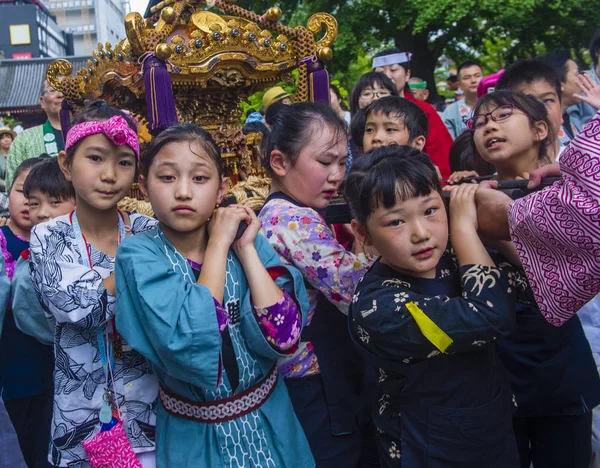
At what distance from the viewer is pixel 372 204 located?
153 cm

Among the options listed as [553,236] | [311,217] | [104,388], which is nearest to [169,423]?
[104,388]

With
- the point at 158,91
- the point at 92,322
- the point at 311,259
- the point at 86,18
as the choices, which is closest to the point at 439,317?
the point at 311,259

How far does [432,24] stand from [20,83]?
21055mm

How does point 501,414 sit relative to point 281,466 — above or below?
above

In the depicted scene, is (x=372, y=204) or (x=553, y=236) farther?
(x=372, y=204)

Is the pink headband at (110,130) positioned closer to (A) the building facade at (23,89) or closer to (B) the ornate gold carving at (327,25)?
(B) the ornate gold carving at (327,25)

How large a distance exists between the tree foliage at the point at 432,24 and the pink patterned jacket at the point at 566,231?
11.7 metres

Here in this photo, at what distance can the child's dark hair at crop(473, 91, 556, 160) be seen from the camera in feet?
6.56

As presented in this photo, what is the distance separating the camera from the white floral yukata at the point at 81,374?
1.62 meters

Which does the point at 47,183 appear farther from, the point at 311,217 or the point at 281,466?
the point at 281,466

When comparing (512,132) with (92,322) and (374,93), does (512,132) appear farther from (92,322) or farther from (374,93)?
(374,93)

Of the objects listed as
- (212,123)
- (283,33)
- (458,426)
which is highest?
(283,33)

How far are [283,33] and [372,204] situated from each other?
8.15 ft

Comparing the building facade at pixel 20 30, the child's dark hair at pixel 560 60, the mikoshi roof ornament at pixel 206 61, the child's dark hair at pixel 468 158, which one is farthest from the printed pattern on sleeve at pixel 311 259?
the building facade at pixel 20 30
